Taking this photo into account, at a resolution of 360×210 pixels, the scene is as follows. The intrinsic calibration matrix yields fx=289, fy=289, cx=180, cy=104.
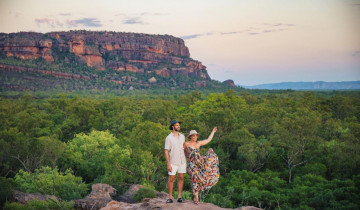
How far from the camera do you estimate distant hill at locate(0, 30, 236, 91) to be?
126m

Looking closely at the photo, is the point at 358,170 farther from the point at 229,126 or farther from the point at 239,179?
the point at 229,126

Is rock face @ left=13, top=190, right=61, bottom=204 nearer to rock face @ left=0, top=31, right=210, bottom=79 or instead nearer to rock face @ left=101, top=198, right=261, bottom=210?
rock face @ left=101, top=198, right=261, bottom=210

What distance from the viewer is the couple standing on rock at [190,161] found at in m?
8.80

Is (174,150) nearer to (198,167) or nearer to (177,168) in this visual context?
(177,168)

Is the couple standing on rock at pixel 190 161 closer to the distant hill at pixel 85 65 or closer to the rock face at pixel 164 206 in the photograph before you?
the rock face at pixel 164 206

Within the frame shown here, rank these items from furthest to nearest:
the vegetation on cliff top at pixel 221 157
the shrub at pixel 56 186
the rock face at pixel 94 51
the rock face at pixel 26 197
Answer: the rock face at pixel 94 51, the vegetation on cliff top at pixel 221 157, the shrub at pixel 56 186, the rock face at pixel 26 197

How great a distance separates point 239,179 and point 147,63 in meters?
171

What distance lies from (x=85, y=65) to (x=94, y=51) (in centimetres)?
1198

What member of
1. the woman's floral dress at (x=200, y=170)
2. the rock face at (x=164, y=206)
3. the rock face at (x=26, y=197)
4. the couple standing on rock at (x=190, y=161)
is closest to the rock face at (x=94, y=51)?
the rock face at (x=26, y=197)

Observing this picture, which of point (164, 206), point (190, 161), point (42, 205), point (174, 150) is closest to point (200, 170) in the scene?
point (190, 161)

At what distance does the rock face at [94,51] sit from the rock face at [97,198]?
149 m

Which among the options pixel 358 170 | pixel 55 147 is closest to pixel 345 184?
pixel 358 170

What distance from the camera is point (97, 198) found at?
53.5 feet

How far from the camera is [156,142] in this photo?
78.8ft
